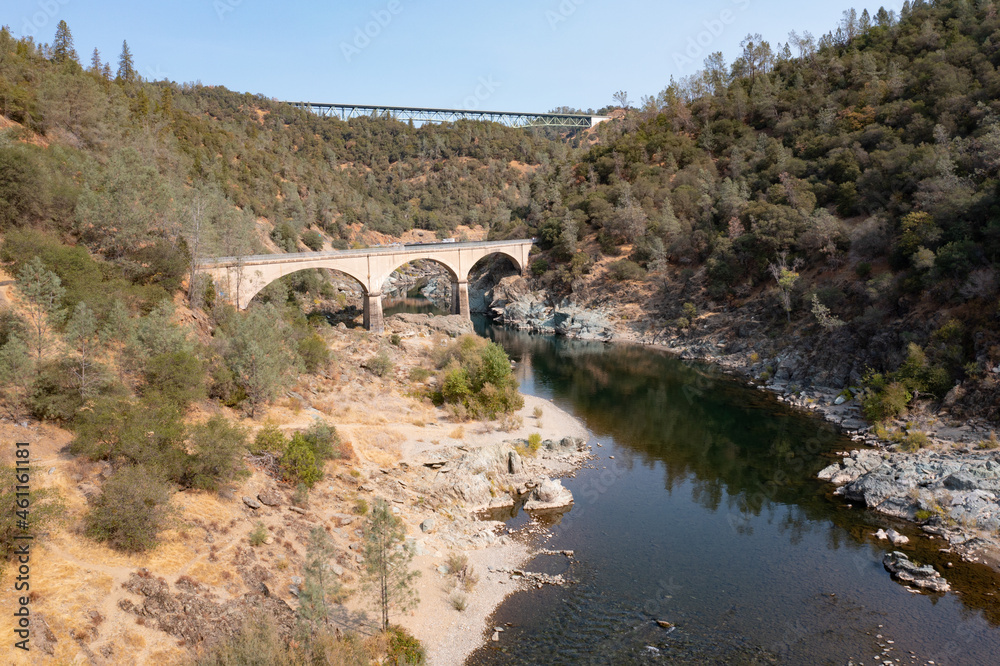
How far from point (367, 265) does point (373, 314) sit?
506 cm

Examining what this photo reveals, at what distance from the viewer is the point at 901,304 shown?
1510 inches

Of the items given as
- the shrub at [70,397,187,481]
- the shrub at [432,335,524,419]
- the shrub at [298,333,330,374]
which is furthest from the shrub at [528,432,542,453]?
the shrub at [70,397,187,481]

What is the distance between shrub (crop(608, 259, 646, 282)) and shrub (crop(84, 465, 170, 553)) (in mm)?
57480

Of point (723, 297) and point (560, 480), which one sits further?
point (723, 297)

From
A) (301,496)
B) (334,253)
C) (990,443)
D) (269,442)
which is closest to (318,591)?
(301,496)

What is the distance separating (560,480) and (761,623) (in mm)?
11474

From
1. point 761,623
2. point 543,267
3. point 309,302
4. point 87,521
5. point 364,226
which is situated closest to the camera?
point 87,521

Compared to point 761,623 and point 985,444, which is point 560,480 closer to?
point 761,623

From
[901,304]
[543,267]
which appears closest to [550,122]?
[543,267]

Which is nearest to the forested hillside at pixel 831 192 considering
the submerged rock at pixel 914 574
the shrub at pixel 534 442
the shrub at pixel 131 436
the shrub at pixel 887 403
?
the shrub at pixel 887 403

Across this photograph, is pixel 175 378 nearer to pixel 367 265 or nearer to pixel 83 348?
pixel 83 348

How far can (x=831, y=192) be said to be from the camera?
55969 mm

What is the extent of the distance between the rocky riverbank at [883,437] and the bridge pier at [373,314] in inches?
1118

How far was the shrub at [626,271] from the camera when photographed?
219 ft
